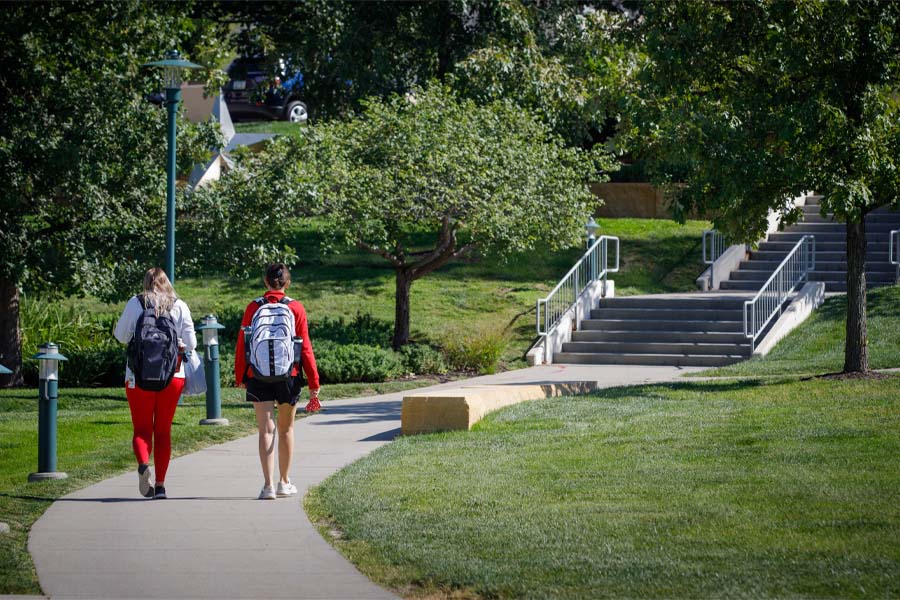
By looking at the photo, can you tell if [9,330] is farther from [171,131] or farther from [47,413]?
[47,413]

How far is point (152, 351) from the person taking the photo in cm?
816

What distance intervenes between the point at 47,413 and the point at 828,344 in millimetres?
12783

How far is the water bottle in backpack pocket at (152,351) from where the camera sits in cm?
816

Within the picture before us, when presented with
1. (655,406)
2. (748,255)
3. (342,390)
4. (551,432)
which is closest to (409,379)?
(342,390)

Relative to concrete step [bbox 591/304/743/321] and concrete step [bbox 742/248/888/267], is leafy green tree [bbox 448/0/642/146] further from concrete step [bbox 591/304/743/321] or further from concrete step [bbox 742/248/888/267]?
concrete step [bbox 742/248/888/267]

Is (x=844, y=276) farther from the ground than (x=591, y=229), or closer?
closer

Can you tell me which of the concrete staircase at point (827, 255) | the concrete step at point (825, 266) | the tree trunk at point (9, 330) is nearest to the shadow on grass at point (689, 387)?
the concrete staircase at point (827, 255)

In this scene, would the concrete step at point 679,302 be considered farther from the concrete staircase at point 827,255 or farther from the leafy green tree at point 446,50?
the leafy green tree at point 446,50

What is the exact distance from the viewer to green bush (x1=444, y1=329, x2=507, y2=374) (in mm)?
18844

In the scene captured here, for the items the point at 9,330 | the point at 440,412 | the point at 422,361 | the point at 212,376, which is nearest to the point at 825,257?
the point at 422,361

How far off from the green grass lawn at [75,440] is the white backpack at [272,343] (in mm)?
1794

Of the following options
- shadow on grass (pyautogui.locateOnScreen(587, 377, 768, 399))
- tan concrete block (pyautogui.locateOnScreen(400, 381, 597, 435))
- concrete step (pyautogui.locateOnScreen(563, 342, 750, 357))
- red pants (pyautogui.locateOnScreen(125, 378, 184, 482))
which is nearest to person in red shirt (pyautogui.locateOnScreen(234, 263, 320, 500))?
red pants (pyautogui.locateOnScreen(125, 378, 184, 482))

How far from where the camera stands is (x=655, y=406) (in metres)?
12.5

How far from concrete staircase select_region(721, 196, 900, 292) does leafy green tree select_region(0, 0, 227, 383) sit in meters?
11.7
